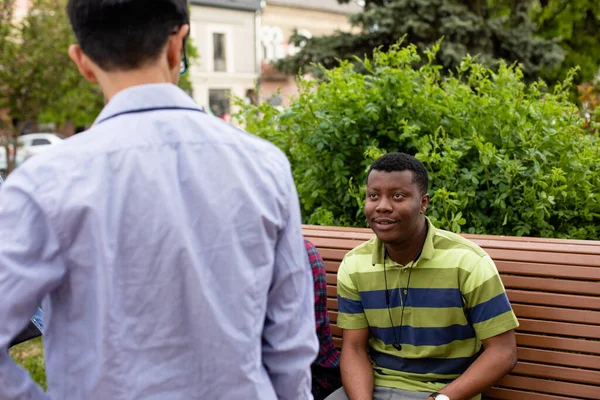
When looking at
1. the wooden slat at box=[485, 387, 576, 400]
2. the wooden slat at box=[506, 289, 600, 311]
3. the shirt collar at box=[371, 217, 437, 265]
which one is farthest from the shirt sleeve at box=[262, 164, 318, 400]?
the wooden slat at box=[485, 387, 576, 400]

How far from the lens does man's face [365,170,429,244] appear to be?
2656 millimetres

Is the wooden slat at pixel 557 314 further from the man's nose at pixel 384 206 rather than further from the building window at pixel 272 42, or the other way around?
the building window at pixel 272 42

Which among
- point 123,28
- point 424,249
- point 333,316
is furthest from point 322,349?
point 123,28

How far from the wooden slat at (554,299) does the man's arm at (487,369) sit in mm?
227

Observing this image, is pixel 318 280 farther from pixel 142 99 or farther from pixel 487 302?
pixel 142 99

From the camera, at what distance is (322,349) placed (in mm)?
2809

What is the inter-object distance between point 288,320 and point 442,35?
10113 mm

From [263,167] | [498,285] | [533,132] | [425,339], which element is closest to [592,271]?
[498,285]

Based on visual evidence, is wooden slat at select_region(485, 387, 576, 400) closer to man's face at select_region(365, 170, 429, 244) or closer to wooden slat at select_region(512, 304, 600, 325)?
wooden slat at select_region(512, 304, 600, 325)

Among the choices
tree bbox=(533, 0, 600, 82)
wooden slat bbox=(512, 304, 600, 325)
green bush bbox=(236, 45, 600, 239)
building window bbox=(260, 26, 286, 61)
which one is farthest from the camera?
building window bbox=(260, 26, 286, 61)

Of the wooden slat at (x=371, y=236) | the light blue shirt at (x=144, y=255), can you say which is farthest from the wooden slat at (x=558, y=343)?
the light blue shirt at (x=144, y=255)

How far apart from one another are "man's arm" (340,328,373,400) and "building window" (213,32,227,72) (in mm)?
34225

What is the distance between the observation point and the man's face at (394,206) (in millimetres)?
2656

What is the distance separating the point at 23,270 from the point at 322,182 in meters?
2.80
